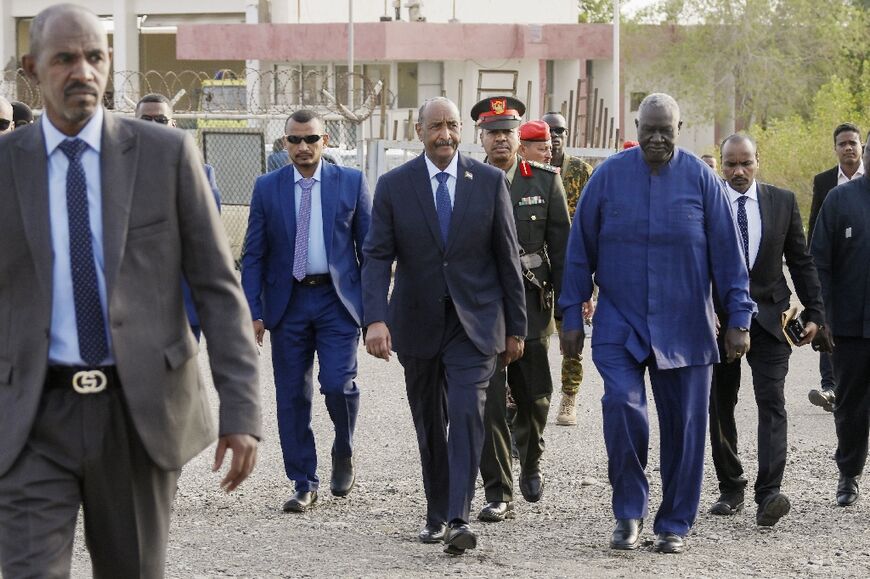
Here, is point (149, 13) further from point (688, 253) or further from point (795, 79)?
point (688, 253)

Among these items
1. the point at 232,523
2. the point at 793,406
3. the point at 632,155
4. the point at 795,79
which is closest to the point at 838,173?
the point at 793,406

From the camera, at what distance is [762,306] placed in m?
8.43

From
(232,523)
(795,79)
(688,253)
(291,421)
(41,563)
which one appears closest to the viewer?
(41,563)

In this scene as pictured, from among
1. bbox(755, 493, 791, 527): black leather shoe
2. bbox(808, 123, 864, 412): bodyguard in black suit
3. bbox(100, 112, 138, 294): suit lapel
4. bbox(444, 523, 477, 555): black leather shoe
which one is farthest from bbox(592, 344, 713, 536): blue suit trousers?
bbox(808, 123, 864, 412): bodyguard in black suit

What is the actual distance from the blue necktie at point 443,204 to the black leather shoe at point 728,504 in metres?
1.96

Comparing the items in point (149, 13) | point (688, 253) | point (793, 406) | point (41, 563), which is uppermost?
point (149, 13)

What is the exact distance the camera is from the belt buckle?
4289 millimetres

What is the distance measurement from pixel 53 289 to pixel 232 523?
3.90 metres

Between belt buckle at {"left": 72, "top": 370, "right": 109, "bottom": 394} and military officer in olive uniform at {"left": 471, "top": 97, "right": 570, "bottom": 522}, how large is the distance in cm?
464

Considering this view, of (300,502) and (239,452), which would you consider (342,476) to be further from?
(239,452)

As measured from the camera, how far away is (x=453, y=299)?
7.70 m

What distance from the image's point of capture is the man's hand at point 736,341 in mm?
7707

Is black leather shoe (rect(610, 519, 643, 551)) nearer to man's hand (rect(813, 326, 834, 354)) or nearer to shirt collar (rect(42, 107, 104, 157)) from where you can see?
man's hand (rect(813, 326, 834, 354))

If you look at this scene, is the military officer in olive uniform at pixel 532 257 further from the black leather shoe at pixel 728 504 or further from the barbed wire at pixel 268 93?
the barbed wire at pixel 268 93
